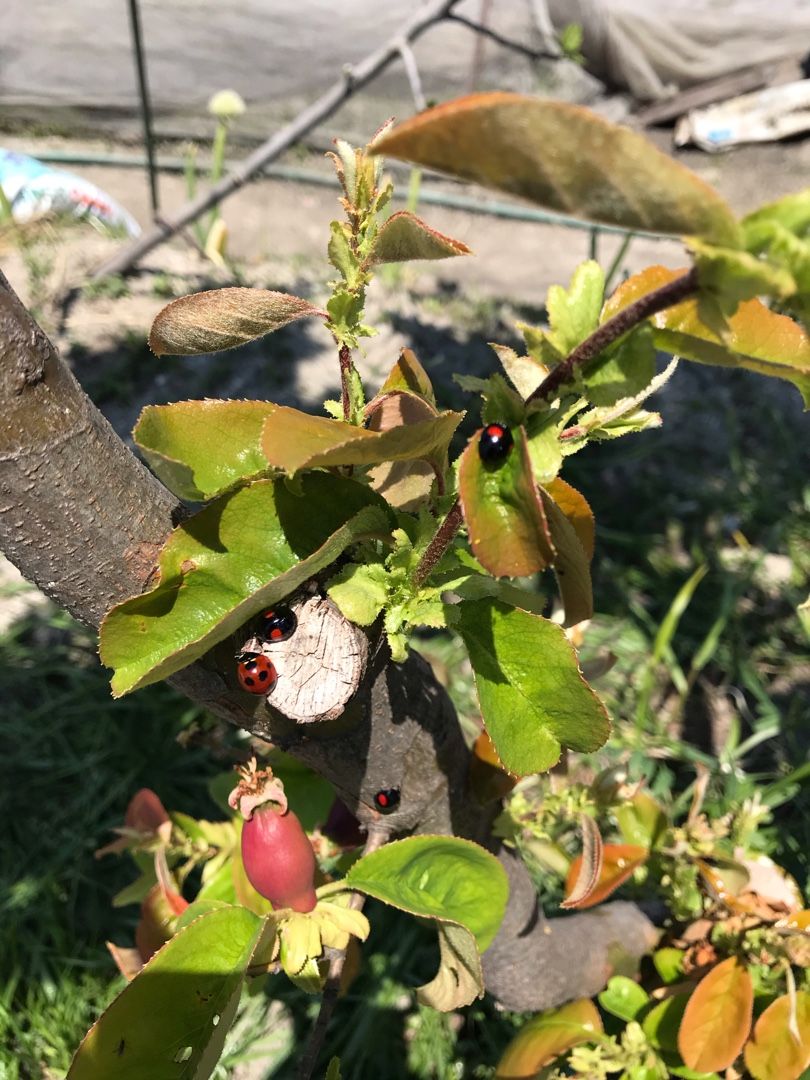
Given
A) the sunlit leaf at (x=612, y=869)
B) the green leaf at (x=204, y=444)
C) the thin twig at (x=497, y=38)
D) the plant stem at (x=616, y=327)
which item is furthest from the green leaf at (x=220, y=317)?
the thin twig at (x=497, y=38)

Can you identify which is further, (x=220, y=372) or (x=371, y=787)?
(x=220, y=372)

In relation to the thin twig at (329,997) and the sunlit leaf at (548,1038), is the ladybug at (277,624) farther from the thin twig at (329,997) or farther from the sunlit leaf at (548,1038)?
the sunlit leaf at (548,1038)

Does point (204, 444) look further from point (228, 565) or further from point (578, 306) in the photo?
point (578, 306)

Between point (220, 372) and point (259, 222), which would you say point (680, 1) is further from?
point (220, 372)

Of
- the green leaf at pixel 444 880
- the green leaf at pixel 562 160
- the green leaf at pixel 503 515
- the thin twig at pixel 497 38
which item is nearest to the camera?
the green leaf at pixel 562 160

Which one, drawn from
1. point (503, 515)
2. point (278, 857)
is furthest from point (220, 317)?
point (278, 857)

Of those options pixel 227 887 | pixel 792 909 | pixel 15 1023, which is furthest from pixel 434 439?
pixel 15 1023

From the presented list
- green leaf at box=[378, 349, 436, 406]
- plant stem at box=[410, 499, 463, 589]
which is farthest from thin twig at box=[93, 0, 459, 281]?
plant stem at box=[410, 499, 463, 589]
